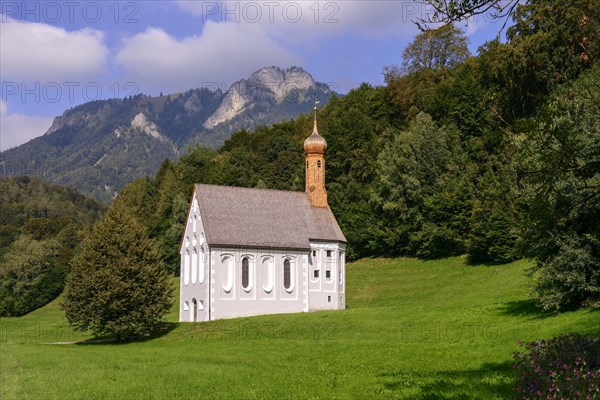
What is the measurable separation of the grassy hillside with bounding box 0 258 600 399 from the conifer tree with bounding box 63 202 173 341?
2098mm

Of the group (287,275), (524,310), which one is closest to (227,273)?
(287,275)

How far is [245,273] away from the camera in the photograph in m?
48.3

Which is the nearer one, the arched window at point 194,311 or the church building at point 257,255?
the church building at point 257,255

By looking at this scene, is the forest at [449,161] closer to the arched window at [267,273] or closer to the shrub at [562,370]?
the shrub at [562,370]

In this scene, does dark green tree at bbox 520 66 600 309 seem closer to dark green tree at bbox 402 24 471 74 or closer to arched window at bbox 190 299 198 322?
arched window at bbox 190 299 198 322

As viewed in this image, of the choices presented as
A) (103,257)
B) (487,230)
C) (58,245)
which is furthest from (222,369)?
(58,245)

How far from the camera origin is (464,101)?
66562mm

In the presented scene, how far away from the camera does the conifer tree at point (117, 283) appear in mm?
39312

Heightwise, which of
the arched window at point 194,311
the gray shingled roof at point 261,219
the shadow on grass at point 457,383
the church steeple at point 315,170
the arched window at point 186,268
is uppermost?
the church steeple at point 315,170

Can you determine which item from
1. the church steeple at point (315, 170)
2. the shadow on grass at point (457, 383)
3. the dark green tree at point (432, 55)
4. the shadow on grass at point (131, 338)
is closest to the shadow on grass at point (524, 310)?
the shadow on grass at point (457, 383)

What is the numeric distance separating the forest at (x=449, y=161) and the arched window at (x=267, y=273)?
16.9 metres

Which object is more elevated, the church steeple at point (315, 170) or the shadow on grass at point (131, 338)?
the church steeple at point (315, 170)

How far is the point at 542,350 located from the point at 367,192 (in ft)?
185

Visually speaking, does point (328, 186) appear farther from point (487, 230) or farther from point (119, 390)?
point (119, 390)
